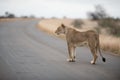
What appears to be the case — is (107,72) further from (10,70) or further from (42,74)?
(10,70)

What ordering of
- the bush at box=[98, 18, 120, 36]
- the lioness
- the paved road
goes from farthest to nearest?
the bush at box=[98, 18, 120, 36]
the lioness
the paved road

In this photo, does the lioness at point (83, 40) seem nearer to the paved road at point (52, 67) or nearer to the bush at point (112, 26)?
the paved road at point (52, 67)

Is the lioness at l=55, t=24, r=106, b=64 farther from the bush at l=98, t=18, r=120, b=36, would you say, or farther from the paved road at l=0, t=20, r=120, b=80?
the bush at l=98, t=18, r=120, b=36

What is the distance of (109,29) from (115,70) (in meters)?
26.5

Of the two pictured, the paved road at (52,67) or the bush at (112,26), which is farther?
the bush at (112,26)

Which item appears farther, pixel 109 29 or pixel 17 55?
pixel 109 29

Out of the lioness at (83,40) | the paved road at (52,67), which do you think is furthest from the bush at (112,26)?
the lioness at (83,40)

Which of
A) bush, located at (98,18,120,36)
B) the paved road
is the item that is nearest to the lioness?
the paved road

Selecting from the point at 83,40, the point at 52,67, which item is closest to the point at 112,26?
the point at 83,40

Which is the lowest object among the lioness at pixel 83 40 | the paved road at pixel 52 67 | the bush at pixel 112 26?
the bush at pixel 112 26

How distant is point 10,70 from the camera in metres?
11.2

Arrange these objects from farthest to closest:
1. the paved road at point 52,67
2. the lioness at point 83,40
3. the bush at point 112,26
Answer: the bush at point 112,26
the lioness at point 83,40
the paved road at point 52,67

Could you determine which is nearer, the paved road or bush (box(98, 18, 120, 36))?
the paved road

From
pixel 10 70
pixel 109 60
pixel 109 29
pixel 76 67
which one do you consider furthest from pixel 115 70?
pixel 109 29
